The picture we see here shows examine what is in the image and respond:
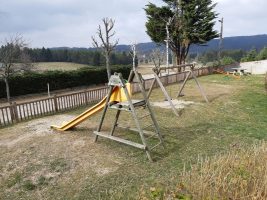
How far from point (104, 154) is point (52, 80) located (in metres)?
21.4

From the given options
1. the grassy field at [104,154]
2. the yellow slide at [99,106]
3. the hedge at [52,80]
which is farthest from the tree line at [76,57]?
the yellow slide at [99,106]

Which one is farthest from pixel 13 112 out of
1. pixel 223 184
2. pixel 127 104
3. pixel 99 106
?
pixel 223 184

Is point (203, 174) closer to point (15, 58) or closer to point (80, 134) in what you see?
point (80, 134)

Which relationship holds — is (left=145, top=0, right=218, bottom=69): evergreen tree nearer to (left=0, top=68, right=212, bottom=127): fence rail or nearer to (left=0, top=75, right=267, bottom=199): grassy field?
(left=0, top=68, right=212, bottom=127): fence rail

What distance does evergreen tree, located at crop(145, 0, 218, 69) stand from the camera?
33562 mm

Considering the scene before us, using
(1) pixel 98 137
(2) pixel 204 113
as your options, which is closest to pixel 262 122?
(2) pixel 204 113

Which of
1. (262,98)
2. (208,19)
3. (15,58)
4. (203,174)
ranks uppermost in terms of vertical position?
(208,19)

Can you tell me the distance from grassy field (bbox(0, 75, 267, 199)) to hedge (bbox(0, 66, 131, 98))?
14561 mm

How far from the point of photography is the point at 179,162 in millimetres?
6941

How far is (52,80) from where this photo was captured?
2730cm

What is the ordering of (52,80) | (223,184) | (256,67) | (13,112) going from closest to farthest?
(223,184) < (13,112) < (52,80) < (256,67)

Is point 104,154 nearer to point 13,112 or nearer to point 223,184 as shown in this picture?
point 223,184

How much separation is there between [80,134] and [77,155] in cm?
178

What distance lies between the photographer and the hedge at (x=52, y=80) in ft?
80.5
